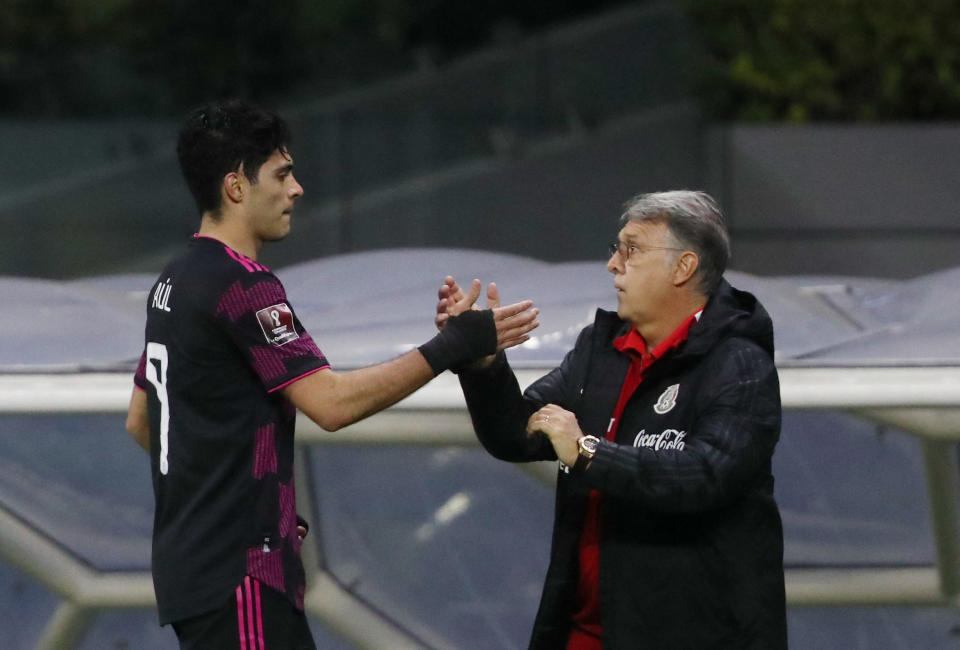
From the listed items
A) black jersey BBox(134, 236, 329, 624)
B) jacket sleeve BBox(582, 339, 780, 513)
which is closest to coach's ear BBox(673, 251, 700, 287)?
jacket sleeve BBox(582, 339, 780, 513)

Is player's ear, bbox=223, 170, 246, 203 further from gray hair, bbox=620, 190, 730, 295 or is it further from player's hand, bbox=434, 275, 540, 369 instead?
gray hair, bbox=620, 190, 730, 295

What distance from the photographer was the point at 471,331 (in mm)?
2455

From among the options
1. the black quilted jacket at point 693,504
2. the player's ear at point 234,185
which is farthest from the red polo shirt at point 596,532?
the player's ear at point 234,185

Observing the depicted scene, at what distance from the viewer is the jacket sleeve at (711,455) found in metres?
2.33

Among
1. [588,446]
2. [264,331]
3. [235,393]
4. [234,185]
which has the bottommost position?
[588,446]

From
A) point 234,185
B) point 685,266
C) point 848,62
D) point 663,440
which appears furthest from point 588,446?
point 848,62

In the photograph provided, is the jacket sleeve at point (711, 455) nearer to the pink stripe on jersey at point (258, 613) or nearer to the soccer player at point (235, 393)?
the soccer player at point (235, 393)

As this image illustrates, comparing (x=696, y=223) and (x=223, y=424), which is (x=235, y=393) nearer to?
(x=223, y=424)

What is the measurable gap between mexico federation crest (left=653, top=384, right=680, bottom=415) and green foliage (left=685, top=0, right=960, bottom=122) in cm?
619

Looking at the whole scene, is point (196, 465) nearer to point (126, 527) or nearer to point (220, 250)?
point (220, 250)

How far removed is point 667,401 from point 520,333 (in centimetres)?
28

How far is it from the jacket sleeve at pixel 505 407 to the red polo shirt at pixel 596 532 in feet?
0.41

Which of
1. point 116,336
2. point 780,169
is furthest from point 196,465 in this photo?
point 780,169

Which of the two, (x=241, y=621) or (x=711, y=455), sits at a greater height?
(x=711, y=455)
